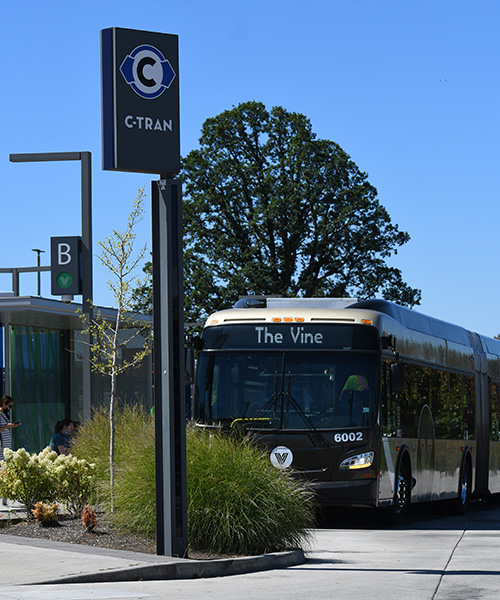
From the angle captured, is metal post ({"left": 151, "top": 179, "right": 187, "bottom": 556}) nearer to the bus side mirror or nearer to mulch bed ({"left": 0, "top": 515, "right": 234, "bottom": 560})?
mulch bed ({"left": 0, "top": 515, "right": 234, "bottom": 560})

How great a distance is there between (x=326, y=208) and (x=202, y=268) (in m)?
6.02

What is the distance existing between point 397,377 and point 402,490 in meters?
2.11

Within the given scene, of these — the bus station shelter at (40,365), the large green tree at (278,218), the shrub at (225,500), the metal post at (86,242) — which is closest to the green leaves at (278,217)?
the large green tree at (278,218)

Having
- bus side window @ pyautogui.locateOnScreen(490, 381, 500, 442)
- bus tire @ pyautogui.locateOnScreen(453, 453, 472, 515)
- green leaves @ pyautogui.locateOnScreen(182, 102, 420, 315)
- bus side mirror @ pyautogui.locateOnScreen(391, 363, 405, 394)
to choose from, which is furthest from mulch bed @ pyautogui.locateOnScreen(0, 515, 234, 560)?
green leaves @ pyautogui.locateOnScreen(182, 102, 420, 315)

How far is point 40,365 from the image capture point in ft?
84.9

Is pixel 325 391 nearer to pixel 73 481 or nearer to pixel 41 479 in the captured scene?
pixel 73 481

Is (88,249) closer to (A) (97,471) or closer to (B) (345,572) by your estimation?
(A) (97,471)

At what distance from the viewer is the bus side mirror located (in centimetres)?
1650

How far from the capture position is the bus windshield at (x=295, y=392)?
16.2m

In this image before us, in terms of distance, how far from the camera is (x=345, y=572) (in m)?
11.2

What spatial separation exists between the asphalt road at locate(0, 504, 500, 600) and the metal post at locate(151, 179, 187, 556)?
2.51ft

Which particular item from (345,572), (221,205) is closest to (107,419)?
(345,572)

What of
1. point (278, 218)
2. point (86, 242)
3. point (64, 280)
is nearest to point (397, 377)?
point (64, 280)

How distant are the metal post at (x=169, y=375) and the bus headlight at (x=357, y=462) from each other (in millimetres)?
5353
